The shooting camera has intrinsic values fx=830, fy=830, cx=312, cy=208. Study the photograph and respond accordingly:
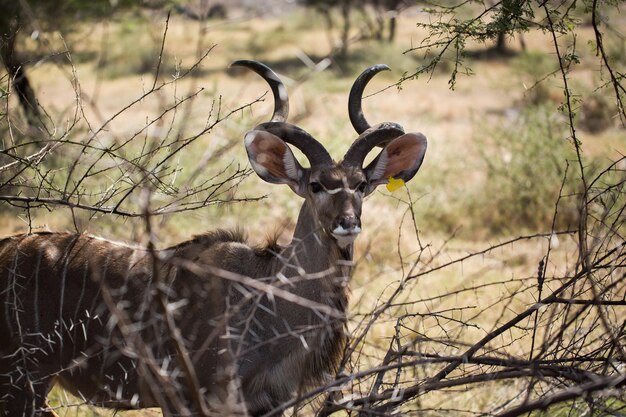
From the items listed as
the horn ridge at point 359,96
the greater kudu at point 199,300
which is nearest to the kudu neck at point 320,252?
the greater kudu at point 199,300

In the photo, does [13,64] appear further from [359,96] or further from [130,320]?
[359,96]

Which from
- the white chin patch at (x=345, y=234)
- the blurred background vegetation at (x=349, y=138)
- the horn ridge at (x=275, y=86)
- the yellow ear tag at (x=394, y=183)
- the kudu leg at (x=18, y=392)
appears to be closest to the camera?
the blurred background vegetation at (x=349, y=138)

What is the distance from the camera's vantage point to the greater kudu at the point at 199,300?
3984 millimetres

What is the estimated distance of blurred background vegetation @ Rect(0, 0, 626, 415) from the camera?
3.76 m

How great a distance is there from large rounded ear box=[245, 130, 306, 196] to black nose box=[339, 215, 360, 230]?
62 cm

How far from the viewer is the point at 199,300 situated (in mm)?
4125

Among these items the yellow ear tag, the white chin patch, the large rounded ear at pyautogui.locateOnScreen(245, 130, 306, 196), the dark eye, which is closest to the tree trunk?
the large rounded ear at pyautogui.locateOnScreen(245, 130, 306, 196)

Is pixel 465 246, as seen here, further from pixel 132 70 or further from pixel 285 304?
pixel 132 70

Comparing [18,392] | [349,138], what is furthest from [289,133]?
[349,138]

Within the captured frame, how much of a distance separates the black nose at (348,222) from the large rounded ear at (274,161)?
62 cm

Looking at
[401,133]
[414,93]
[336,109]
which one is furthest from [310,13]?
[401,133]

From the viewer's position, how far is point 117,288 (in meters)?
4.21

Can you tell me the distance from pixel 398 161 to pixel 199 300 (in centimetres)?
142

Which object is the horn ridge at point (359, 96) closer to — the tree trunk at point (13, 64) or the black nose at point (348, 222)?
→ the black nose at point (348, 222)
